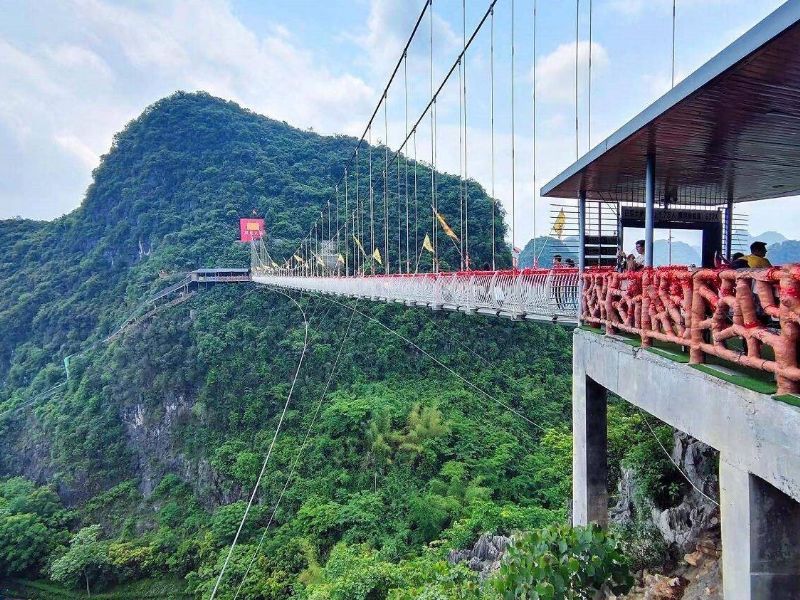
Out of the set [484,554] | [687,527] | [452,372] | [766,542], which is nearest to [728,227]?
[687,527]

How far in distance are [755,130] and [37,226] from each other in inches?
1881

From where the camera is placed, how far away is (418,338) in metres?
17.7

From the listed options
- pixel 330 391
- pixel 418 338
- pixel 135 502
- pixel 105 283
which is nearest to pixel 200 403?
pixel 135 502

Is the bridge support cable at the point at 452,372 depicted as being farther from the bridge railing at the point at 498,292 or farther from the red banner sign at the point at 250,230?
the red banner sign at the point at 250,230

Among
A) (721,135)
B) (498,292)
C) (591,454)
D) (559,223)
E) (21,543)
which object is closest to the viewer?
(721,135)

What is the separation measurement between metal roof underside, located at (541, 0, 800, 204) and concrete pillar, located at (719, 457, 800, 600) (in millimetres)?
1930

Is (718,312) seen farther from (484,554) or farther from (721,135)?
(484,554)

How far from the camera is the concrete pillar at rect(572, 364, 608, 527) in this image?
3.66 m

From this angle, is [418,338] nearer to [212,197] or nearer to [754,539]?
[754,539]

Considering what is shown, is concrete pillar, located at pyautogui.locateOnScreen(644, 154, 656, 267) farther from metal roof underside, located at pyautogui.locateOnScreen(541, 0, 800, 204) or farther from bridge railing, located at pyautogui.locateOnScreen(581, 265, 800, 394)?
bridge railing, located at pyautogui.locateOnScreen(581, 265, 800, 394)

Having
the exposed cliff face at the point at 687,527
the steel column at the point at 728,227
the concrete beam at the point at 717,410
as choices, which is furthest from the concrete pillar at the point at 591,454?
the steel column at the point at 728,227

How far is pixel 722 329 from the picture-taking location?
204 centimetres

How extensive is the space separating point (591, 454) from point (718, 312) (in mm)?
2055

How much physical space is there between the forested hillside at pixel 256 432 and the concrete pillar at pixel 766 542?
3.44 metres
